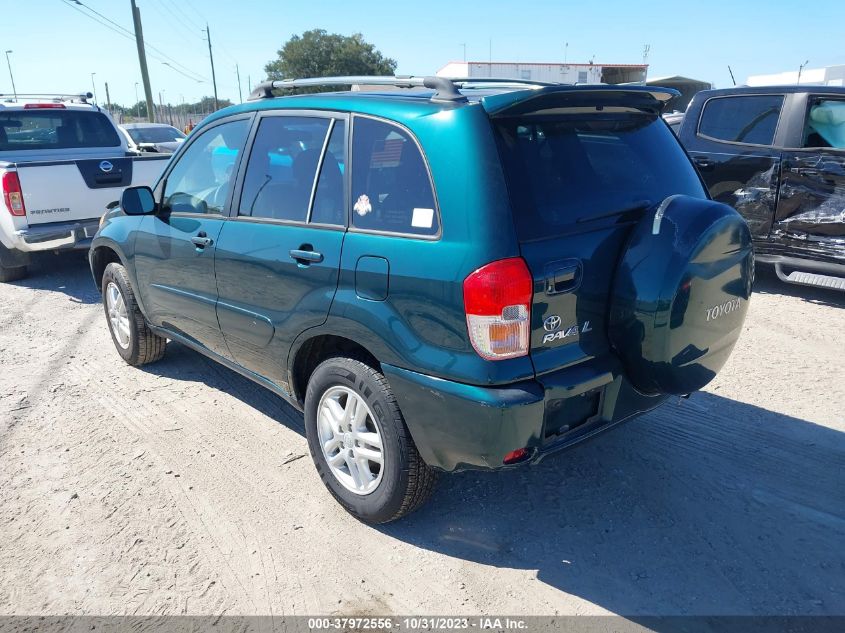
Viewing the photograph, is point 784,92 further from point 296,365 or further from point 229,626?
point 229,626

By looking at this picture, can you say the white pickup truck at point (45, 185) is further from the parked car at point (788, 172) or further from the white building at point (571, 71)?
the white building at point (571, 71)

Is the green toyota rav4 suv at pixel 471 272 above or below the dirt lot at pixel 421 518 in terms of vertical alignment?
above

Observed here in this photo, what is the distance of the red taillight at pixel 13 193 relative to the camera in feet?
21.8

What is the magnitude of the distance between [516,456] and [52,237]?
6156mm

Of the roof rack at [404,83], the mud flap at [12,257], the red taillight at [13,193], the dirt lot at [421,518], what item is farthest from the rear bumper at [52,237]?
the roof rack at [404,83]

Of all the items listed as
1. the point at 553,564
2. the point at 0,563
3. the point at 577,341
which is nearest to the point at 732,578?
the point at 553,564

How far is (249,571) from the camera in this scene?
2832mm

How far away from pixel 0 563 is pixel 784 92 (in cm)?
723

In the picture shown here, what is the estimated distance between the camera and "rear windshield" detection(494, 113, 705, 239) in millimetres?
2557

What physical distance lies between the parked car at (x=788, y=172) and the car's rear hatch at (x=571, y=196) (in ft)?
13.0

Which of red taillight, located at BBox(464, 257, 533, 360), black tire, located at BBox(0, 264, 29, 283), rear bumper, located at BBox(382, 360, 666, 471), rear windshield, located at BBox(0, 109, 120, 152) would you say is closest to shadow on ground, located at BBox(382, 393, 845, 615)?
rear bumper, located at BBox(382, 360, 666, 471)

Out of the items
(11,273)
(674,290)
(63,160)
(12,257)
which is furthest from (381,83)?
(11,273)

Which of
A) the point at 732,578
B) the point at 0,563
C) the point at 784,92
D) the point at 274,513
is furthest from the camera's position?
the point at 784,92

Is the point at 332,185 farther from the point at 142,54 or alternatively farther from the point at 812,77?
the point at 812,77
